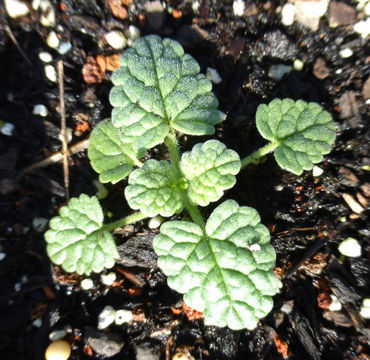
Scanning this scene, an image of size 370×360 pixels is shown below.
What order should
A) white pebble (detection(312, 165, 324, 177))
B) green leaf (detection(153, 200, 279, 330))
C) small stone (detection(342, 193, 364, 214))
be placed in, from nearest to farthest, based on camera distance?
green leaf (detection(153, 200, 279, 330)) < small stone (detection(342, 193, 364, 214)) < white pebble (detection(312, 165, 324, 177))

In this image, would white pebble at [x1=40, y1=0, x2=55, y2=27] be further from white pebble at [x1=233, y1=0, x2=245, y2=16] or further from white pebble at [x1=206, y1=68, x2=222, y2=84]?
white pebble at [x1=233, y1=0, x2=245, y2=16]

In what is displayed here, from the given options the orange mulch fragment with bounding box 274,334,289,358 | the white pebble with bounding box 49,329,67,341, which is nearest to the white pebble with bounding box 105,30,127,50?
the white pebble with bounding box 49,329,67,341

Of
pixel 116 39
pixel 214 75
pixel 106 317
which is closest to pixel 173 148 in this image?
pixel 214 75

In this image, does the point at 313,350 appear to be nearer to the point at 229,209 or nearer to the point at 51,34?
the point at 229,209

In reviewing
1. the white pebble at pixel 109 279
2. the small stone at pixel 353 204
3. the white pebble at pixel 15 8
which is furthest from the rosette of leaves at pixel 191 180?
the white pebble at pixel 15 8

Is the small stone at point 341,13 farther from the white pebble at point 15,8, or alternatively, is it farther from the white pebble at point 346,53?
the white pebble at point 15,8

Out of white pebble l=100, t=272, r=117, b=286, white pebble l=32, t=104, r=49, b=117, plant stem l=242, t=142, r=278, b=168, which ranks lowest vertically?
white pebble l=100, t=272, r=117, b=286
